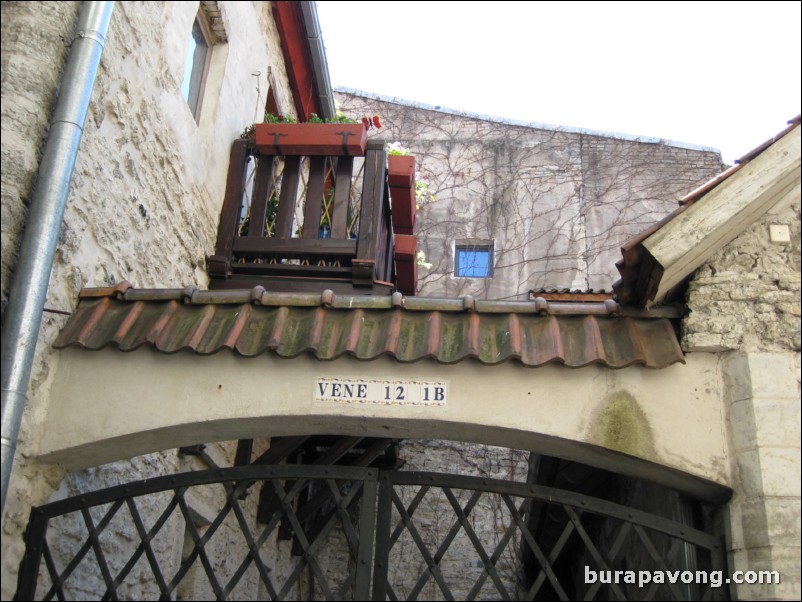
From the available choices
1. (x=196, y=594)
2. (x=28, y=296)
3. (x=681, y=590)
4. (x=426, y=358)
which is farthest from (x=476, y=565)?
(x=28, y=296)

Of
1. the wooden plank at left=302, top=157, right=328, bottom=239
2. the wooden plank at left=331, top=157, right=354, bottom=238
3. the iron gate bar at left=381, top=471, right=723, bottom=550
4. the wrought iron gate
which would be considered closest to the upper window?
the wooden plank at left=302, top=157, right=328, bottom=239

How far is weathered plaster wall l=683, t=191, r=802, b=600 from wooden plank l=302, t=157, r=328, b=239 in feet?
10.7

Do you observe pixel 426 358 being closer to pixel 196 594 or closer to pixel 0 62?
pixel 0 62

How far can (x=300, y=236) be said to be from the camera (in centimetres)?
641

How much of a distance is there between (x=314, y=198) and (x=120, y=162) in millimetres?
2006

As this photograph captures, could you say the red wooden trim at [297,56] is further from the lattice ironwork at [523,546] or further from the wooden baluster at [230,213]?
the lattice ironwork at [523,546]

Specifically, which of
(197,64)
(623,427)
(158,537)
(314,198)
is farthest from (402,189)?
(623,427)

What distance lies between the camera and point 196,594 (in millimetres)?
6180

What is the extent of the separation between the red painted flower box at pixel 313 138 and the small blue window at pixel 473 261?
5.93 m

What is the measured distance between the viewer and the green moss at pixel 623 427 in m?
3.55

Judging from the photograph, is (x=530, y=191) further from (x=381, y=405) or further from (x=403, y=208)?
(x=381, y=405)

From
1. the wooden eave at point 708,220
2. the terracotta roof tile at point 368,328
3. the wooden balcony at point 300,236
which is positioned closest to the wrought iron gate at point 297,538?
the terracotta roof tile at point 368,328

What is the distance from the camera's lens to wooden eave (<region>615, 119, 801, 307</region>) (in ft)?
11.7

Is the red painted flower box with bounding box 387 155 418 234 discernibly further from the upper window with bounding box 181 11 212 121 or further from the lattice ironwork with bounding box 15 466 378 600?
the lattice ironwork with bounding box 15 466 378 600
